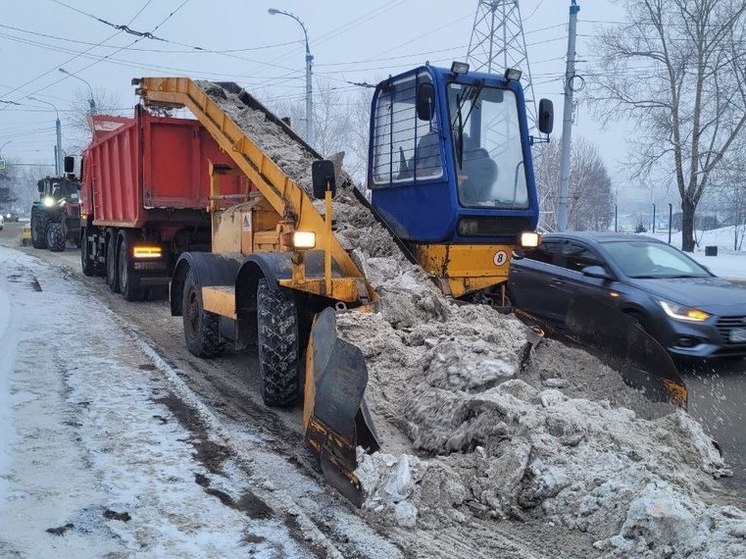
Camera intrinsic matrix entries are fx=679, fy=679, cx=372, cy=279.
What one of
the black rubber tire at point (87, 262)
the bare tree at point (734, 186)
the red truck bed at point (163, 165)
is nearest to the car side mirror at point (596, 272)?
the red truck bed at point (163, 165)

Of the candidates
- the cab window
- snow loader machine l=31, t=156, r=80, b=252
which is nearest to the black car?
the cab window

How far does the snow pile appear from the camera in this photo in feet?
10.9

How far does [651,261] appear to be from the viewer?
7.96 meters

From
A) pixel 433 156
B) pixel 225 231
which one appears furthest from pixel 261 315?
pixel 225 231

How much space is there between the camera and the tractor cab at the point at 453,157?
230 inches

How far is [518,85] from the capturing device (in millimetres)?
Answer: 6457

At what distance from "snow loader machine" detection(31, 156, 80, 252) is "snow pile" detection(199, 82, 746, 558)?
19.8 m

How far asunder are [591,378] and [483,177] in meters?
2.18

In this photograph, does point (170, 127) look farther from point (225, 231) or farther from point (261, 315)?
point (261, 315)

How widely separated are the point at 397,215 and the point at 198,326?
283cm

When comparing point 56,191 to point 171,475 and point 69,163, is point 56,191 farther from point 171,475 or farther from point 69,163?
point 171,475

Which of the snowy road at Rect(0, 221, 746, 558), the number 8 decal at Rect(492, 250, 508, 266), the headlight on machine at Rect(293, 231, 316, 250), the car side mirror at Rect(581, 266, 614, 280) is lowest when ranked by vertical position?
the snowy road at Rect(0, 221, 746, 558)

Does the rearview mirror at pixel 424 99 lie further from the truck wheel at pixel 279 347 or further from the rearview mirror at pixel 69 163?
the rearview mirror at pixel 69 163

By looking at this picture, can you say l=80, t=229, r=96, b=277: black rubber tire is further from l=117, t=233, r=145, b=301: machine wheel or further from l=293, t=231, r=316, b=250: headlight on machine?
l=293, t=231, r=316, b=250: headlight on machine
